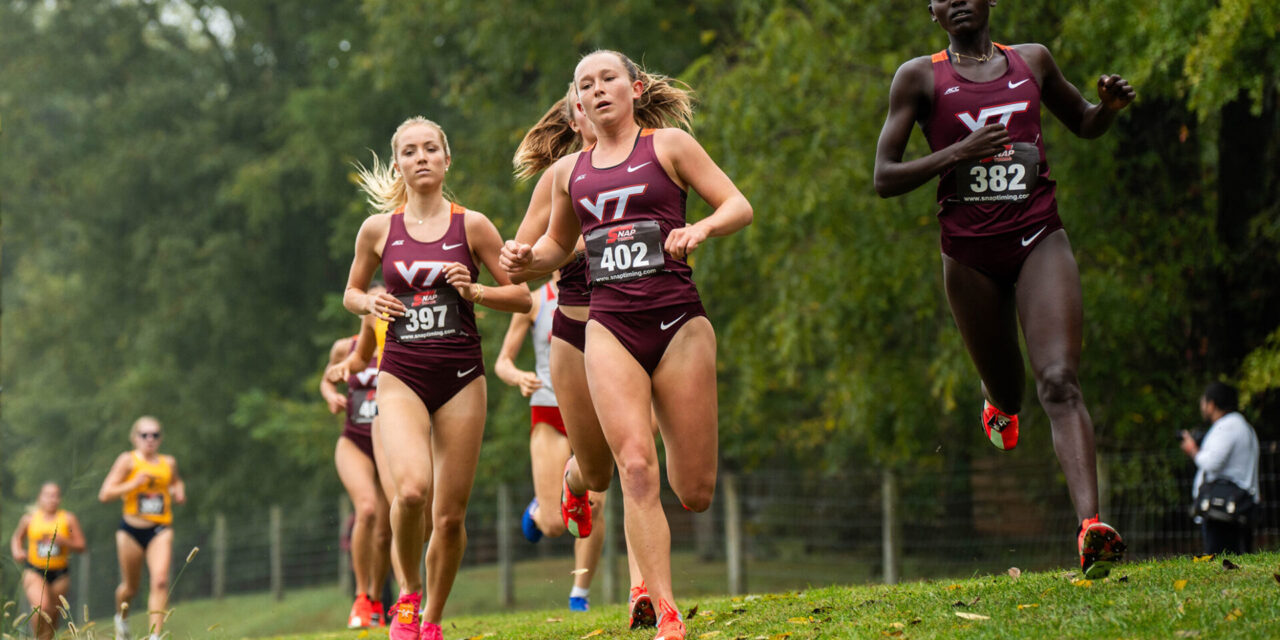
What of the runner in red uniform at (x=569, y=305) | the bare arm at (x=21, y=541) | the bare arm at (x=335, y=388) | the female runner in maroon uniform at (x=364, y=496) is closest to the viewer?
the runner in red uniform at (x=569, y=305)

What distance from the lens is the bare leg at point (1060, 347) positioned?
5.51 metres

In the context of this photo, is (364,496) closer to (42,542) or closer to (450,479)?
(450,479)

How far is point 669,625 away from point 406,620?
2.08m

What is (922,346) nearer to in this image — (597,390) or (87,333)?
(597,390)

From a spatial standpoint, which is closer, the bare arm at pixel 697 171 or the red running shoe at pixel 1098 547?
the red running shoe at pixel 1098 547

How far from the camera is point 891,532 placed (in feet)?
52.8

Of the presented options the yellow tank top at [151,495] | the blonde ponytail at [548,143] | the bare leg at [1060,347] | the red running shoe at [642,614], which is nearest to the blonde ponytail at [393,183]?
the blonde ponytail at [548,143]

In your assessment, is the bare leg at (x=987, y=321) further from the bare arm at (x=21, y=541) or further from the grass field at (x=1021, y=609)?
the bare arm at (x=21, y=541)

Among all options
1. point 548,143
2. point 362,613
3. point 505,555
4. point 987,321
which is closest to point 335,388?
point 362,613

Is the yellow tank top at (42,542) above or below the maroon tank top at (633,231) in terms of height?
below

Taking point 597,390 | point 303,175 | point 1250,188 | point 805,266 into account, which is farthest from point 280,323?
point 597,390

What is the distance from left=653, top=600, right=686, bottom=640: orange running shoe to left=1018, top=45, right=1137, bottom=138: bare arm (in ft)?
9.27

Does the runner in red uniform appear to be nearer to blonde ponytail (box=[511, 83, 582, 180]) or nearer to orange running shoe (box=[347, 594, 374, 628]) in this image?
blonde ponytail (box=[511, 83, 582, 180])

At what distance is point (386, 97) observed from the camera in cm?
2839
